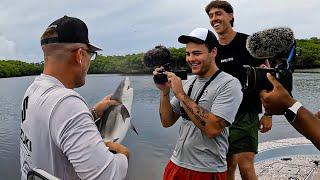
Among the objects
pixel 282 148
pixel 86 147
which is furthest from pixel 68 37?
pixel 282 148

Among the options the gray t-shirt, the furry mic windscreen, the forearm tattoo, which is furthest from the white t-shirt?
the gray t-shirt

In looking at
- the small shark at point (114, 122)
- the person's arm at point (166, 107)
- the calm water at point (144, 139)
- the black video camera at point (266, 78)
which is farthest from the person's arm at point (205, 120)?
the calm water at point (144, 139)

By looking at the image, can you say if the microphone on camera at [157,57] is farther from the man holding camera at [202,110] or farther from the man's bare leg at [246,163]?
the man's bare leg at [246,163]

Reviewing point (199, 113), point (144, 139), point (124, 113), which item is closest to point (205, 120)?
point (199, 113)

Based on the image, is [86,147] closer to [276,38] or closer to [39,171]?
[39,171]

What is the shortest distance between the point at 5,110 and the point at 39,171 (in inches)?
1112

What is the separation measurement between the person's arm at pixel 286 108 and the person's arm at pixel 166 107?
1.75 m

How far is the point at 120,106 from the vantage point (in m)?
2.57

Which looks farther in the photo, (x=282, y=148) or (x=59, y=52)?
(x=282, y=148)

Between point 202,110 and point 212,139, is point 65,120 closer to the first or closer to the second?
point 202,110

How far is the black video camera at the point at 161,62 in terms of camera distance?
3.63m

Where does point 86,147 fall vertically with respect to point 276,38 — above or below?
below

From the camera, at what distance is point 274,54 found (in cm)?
200

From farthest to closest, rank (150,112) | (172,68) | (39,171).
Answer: (150,112)
(172,68)
(39,171)
